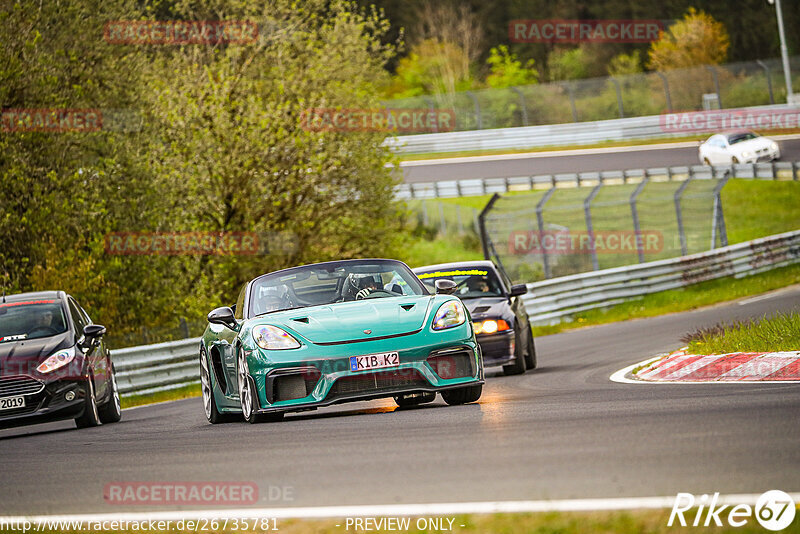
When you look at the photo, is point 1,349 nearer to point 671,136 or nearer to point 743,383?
point 743,383

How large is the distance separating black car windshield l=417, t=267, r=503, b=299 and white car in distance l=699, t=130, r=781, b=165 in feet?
98.0

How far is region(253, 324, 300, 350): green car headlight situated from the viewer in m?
9.77

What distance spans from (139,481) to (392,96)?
74.3 meters

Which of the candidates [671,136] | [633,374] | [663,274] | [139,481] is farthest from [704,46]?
[139,481]

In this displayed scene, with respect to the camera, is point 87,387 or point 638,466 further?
point 87,387

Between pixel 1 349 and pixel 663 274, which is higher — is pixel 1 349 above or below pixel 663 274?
above

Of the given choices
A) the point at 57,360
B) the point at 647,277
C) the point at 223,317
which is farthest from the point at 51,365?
the point at 647,277

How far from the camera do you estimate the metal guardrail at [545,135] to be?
54344 mm

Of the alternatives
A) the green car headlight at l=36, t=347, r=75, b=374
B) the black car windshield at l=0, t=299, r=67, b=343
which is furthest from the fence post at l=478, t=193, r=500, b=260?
the green car headlight at l=36, t=347, r=75, b=374

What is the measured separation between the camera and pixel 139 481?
739 centimetres

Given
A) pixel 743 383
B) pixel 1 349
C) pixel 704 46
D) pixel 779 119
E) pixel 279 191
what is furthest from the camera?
pixel 704 46

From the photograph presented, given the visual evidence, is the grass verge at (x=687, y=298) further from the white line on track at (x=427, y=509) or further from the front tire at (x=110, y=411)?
the white line on track at (x=427, y=509)

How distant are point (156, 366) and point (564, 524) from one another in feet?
50.4

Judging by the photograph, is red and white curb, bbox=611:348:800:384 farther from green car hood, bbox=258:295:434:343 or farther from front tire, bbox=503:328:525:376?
green car hood, bbox=258:295:434:343
